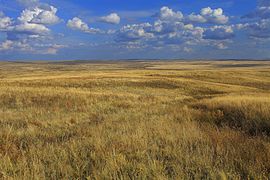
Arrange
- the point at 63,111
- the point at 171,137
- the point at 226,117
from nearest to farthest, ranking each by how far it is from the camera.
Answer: the point at 171,137 → the point at 226,117 → the point at 63,111

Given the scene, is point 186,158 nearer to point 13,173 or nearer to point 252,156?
point 252,156

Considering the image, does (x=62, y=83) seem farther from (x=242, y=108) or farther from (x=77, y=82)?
(x=242, y=108)

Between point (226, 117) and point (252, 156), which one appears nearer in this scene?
point (252, 156)

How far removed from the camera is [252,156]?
682cm

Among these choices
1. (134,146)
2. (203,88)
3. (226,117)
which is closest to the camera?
(134,146)

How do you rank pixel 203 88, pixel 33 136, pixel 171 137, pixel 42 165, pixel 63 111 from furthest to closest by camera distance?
pixel 203 88 → pixel 63 111 → pixel 33 136 → pixel 171 137 → pixel 42 165

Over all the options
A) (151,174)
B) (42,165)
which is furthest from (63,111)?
(151,174)

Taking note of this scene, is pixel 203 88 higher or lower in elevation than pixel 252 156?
lower

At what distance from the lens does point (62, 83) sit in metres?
39.0

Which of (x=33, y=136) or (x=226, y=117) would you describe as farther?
(x=226, y=117)

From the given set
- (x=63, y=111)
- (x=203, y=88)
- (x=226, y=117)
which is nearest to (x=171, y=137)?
(x=226, y=117)

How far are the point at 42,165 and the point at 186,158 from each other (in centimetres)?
268

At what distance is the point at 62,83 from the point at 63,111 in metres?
21.3

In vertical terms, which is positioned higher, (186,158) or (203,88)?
(186,158)
